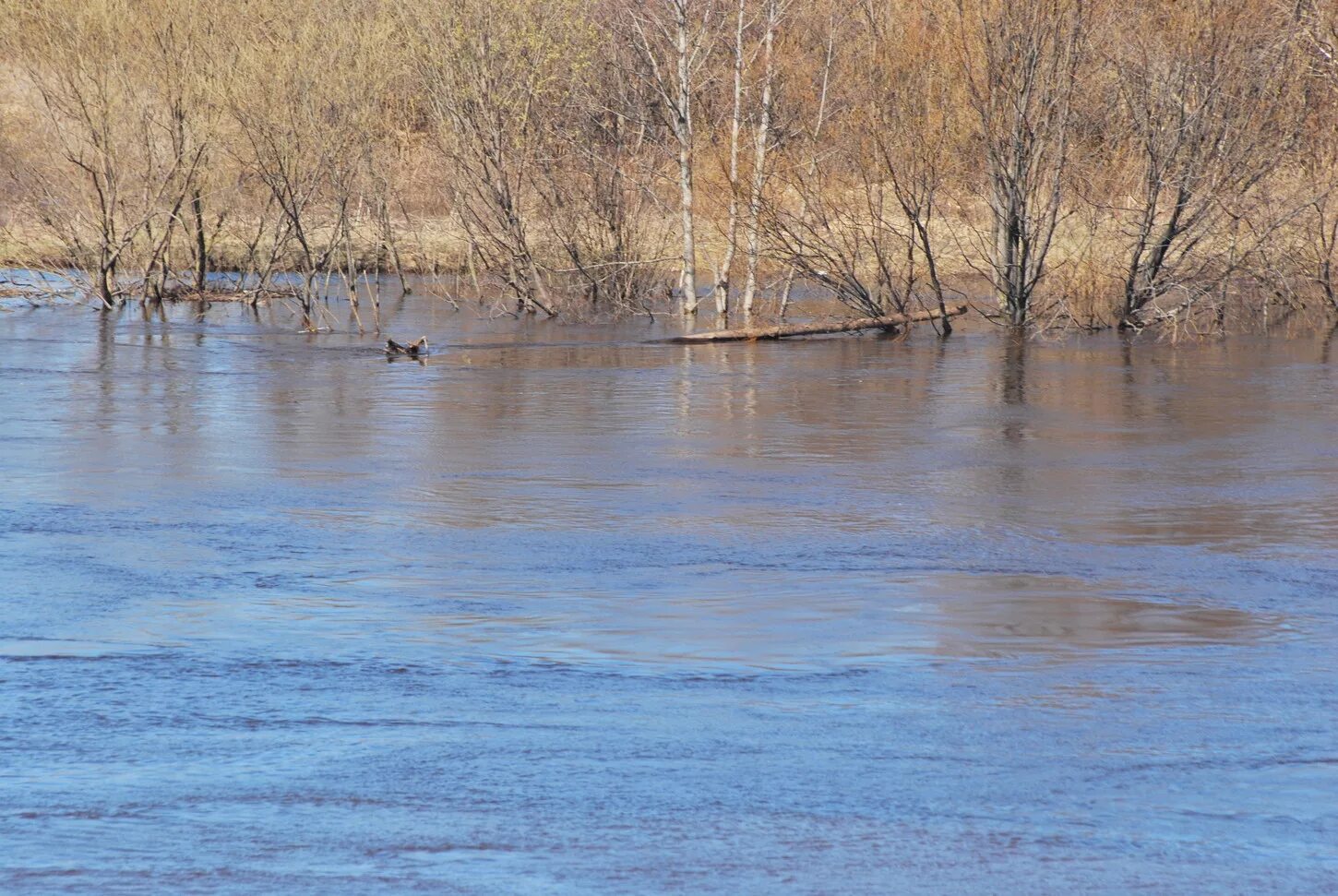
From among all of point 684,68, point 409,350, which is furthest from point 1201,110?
point 409,350

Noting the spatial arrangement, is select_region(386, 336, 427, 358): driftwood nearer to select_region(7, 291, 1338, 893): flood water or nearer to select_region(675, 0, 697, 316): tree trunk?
select_region(7, 291, 1338, 893): flood water

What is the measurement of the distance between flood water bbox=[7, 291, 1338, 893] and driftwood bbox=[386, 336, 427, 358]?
19.6 ft

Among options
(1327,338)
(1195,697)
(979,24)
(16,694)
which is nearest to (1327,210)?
(1327,338)

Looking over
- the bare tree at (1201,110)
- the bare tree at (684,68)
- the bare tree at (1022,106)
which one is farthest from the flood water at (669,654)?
the bare tree at (684,68)

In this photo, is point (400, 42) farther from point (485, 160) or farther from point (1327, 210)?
point (1327, 210)

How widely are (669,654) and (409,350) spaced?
47.7 feet

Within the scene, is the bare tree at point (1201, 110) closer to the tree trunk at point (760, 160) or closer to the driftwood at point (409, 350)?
the tree trunk at point (760, 160)

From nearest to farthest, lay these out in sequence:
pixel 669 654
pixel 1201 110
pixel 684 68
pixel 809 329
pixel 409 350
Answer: pixel 669 654 → pixel 409 350 → pixel 1201 110 → pixel 809 329 → pixel 684 68

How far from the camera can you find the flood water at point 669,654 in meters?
5.14

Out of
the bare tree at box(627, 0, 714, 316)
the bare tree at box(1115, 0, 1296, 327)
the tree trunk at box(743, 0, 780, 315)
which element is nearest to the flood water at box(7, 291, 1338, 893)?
the bare tree at box(1115, 0, 1296, 327)

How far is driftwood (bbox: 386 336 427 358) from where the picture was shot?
2117cm

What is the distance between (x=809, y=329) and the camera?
77.9 feet

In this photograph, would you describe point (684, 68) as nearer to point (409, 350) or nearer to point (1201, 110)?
point (409, 350)

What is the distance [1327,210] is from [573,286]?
1129 centimetres
